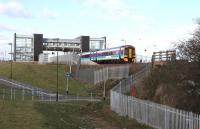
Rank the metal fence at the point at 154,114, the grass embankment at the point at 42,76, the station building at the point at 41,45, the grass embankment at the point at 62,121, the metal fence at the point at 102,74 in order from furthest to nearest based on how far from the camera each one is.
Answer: the station building at the point at 41,45
the grass embankment at the point at 42,76
the metal fence at the point at 102,74
the grass embankment at the point at 62,121
the metal fence at the point at 154,114

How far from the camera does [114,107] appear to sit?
5288 cm

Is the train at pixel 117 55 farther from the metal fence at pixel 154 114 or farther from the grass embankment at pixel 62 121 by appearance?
the metal fence at pixel 154 114

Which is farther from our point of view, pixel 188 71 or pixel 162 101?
pixel 162 101

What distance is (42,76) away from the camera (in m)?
106

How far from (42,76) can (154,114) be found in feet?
230

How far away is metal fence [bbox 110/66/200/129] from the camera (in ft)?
103

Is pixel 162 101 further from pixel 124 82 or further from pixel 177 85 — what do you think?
pixel 124 82

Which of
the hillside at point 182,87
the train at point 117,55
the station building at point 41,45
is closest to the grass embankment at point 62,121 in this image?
the hillside at point 182,87

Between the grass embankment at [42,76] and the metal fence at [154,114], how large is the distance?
38650 mm

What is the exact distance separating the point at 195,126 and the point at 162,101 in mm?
17768

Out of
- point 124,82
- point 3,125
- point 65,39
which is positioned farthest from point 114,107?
point 65,39

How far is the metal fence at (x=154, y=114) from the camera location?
31.4 m

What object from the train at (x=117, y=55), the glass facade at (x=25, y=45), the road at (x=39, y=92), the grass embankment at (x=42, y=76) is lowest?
the road at (x=39, y=92)

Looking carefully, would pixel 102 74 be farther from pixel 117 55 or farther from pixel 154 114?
pixel 154 114
